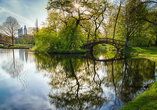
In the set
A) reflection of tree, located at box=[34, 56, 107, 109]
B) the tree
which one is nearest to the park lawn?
reflection of tree, located at box=[34, 56, 107, 109]

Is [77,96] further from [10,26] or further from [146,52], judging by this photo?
[10,26]

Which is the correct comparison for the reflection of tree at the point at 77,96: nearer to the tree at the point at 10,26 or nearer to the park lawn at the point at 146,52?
the park lawn at the point at 146,52

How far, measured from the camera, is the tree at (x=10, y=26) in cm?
4538

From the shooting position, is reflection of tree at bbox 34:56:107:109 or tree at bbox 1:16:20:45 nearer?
reflection of tree at bbox 34:56:107:109

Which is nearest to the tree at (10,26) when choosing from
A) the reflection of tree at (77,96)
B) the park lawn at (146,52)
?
the park lawn at (146,52)

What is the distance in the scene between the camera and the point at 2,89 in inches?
236

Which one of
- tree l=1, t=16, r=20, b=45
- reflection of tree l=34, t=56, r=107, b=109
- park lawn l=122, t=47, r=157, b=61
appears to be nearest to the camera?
reflection of tree l=34, t=56, r=107, b=109

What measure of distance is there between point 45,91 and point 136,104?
4.60 m

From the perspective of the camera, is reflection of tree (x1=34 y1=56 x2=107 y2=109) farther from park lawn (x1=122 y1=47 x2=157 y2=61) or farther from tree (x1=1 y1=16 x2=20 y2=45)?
tree (x1=1 y1=16 x2=20 y2=45)

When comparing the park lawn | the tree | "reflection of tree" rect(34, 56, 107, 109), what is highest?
the tree

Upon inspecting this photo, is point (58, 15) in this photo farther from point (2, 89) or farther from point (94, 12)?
point (2, 89)

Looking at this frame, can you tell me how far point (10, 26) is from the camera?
46594mm

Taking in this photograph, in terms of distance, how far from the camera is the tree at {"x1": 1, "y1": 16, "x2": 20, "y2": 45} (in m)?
45.4

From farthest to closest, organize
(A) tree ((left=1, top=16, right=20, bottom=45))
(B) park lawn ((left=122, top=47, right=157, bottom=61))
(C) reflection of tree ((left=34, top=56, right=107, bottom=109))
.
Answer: (A) tree ((left=1, top=16, right=20, bottom=45))
(B) park lawn ((left=122, top=47, right=157, bottom=61))
(C) reflection of tree ((left=34, top=56, right=107, bottom=109))
